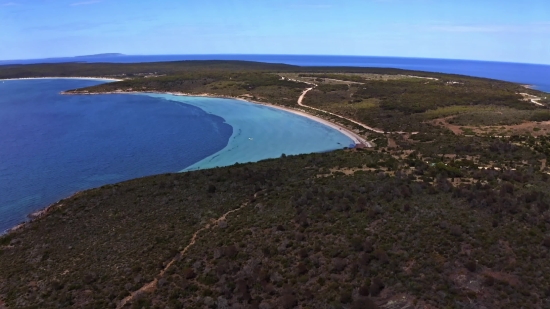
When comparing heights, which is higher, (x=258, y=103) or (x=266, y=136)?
(x=258, y=103)

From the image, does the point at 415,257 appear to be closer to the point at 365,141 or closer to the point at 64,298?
the point at 64,298

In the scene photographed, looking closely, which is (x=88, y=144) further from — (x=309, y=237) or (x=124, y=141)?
(x=309, y=237)

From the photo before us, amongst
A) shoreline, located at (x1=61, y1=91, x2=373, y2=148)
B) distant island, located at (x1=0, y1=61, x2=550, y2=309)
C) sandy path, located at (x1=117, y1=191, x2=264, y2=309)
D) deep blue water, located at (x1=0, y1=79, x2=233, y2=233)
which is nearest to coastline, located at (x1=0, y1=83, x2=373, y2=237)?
A: shoreline, located at (x1=61, y1=91, x2=373, y2=148)

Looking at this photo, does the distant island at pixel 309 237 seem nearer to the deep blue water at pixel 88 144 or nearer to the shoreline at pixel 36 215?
the shoreline at pixel 36 215

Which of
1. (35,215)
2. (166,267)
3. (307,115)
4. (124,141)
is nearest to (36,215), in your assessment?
(35,215)

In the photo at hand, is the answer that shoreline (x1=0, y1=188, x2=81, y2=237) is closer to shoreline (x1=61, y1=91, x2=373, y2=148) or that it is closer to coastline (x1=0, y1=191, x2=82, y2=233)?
coastline (x1=0, y1=191, x2=82, y2=233)

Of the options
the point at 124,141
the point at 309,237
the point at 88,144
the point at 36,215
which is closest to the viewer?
the point at 309,237

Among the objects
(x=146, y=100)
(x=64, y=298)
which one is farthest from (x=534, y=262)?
(x=146, y=100)
